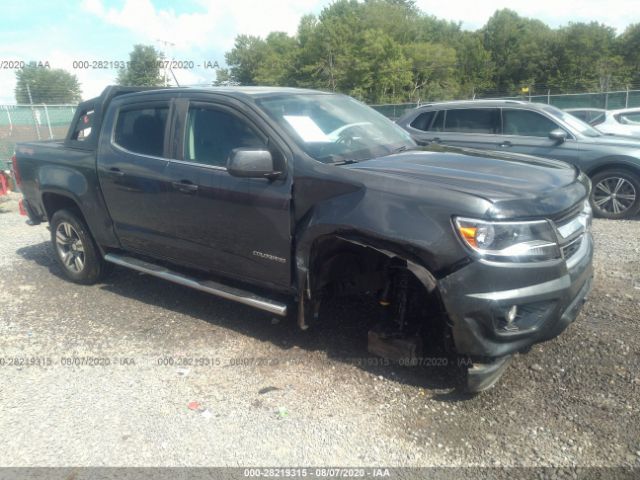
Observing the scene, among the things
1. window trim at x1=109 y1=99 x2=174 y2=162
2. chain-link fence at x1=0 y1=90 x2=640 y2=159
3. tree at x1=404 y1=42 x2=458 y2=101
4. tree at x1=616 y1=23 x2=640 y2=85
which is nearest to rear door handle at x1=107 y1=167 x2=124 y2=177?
window trim at x1=109 y1=99 x2=174 y2=162

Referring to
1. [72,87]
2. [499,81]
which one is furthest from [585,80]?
[72,87]

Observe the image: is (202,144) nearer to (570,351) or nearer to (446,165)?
(446,165)

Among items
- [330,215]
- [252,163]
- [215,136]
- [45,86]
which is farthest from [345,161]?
[45,86]

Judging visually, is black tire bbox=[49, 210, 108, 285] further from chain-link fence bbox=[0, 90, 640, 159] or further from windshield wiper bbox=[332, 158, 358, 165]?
chain-link fence bbox=[0, 90, 640, 159]

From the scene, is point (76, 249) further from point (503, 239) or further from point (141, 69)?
point (141, 69)

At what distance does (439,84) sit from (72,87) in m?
32.8

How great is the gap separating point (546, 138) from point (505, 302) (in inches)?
234

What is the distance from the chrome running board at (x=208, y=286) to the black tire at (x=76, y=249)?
358mm

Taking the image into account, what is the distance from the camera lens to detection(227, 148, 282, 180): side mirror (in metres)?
3.46

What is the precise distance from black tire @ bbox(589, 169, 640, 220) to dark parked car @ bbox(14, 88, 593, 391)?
451cm

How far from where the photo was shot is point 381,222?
3070 mm

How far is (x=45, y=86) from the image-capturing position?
40438mm

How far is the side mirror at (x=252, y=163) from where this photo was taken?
3459mm

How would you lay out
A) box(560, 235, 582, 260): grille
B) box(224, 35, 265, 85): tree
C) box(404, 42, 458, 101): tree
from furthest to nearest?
1. box(224, 35, 265, 85): tree
2. box(404, 42, 458, 101): tree
3. box(560, 235, 582, 260): grille
